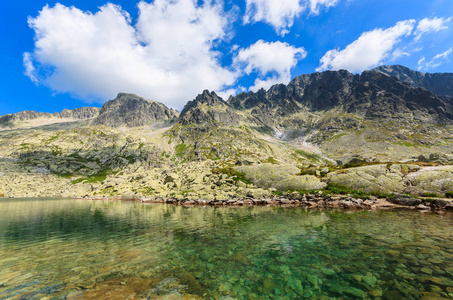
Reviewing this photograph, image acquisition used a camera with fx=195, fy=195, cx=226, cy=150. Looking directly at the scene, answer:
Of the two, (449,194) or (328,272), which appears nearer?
(328,272)

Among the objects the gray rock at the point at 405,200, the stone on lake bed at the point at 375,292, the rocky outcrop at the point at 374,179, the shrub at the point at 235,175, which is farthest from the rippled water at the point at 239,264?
the shrub at the point at 235,175

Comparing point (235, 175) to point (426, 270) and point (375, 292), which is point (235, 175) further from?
point (375, 292)

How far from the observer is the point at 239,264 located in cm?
1327

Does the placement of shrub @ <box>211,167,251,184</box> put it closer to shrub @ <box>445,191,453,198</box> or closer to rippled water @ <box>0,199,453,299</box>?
rippled water @ <box>0,199,453,299</box>

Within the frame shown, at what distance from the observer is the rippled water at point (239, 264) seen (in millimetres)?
9781

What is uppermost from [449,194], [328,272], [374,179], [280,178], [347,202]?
[280,178]

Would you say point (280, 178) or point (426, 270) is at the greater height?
point (280, 178)

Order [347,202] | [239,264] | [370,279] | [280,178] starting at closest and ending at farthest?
[370,279] → [239,264] → [347,202] → [280,178]

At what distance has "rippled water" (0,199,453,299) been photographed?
9781 mm

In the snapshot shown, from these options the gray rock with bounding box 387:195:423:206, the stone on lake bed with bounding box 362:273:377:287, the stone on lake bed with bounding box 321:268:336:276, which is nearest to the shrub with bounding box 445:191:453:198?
the gray rock with bounding box 387:195:423:206

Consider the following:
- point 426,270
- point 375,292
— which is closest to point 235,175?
point 426,270

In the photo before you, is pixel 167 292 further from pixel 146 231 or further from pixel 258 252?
pixel 146 231

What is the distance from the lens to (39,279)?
38.0 feet

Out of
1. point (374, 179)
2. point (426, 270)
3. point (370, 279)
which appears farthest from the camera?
point (374, 179)
